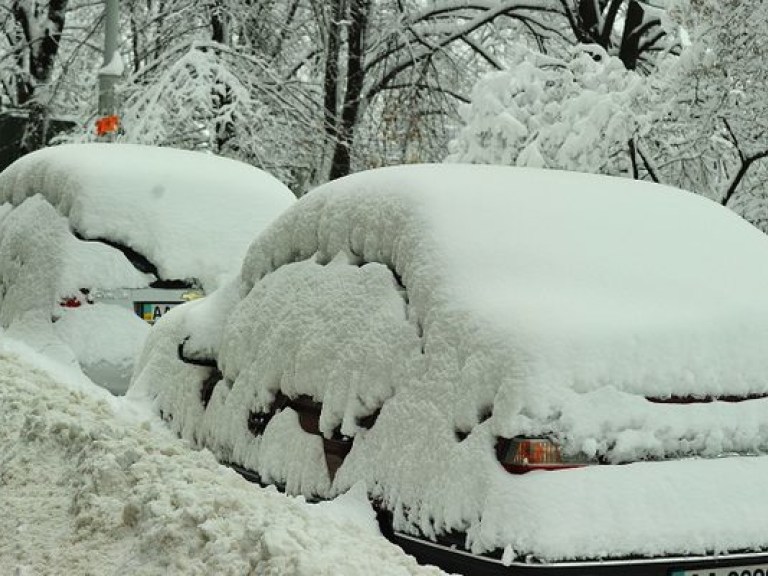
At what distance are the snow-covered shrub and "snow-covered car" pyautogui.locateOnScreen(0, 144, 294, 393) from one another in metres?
3.15

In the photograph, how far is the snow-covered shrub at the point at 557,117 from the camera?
428 inches

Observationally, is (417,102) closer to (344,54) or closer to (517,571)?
(344,54)

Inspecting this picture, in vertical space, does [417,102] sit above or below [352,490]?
above

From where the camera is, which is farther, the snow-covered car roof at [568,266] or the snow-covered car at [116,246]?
the snow-covered car at [116,246]

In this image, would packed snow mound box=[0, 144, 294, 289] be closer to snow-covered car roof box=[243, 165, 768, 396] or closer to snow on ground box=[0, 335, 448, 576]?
snow on ground box=[0, 335, 448, 576]

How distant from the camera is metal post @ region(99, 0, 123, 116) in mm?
16109

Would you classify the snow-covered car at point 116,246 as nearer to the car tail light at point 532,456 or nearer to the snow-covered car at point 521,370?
the snow-covered car at point 521,370

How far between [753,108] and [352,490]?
7.20m

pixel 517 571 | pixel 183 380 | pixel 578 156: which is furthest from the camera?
pixel 578 156

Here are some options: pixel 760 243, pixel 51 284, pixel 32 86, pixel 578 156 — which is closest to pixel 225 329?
pixel 760 243

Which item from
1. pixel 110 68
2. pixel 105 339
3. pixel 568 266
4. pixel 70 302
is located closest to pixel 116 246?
pixel 70 302

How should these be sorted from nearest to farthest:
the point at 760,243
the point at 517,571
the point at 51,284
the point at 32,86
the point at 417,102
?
the point at 517,571 < the point at 760,243 < the point at 51,284 < the point at 417,102 < the point at 32,86

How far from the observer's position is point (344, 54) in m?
20.3

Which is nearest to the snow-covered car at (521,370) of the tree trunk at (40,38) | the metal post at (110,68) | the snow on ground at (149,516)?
the snow on ground at (149,516)
